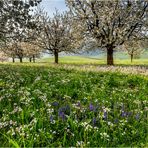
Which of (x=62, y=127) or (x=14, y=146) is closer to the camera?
(x=14, y=146)

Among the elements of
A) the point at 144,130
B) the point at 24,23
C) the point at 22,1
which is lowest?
the point at 144,130

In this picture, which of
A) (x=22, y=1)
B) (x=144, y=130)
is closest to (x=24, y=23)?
(x=22, y=1)

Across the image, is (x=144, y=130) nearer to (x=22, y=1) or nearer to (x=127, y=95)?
(x=127, y=95)

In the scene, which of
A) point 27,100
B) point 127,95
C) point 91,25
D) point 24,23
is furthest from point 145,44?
point 27,100

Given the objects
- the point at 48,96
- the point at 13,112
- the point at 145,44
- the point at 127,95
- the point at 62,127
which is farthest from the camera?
the point at 145,44

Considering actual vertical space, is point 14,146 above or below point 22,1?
below

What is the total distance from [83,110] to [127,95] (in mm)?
3737

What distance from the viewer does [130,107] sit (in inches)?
377

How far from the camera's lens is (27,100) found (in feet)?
29.9

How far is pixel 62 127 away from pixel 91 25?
35.5m

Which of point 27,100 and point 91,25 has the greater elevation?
point 91,25

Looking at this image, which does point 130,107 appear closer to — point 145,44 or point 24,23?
point 24,23

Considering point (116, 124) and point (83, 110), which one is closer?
point (116, 124)

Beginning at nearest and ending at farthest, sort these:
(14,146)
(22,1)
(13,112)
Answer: (14,146) → (13,112) → (22,1)
